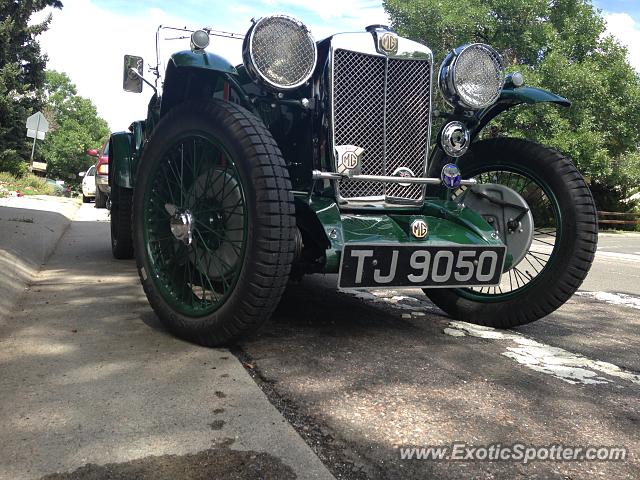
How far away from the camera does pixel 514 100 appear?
3279mm

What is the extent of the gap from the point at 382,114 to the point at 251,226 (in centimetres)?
116

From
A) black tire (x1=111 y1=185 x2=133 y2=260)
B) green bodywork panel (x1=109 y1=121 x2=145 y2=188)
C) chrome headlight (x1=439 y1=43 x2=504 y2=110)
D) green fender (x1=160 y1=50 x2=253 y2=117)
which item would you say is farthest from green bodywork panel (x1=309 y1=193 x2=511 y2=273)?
black tire (x1=111 y1=185 x2=133 y2=260)

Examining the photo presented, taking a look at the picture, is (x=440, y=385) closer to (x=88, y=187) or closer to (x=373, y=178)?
(x=373, y=178)

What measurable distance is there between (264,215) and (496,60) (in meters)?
1.76

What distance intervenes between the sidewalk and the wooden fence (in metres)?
22.9

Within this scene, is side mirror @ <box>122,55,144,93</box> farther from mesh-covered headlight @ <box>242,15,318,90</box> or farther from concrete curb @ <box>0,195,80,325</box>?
mesh-covered headlight @ <box>242,15,318,90</box>

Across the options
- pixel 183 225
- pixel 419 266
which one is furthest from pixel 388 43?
pixel 183 225

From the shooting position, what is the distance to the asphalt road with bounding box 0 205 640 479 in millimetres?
1648

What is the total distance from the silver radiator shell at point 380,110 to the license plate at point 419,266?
46 cm

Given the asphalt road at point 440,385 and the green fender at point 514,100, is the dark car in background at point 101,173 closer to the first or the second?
the asphalt road at point 440,385

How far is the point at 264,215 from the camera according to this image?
7.64ft

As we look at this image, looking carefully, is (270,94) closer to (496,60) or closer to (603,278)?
(496,60)

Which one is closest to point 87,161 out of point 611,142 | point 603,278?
point 611,142

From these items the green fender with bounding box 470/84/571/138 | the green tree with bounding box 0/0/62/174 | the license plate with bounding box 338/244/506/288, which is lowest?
the license plate with bounding box 338/244/506/288
